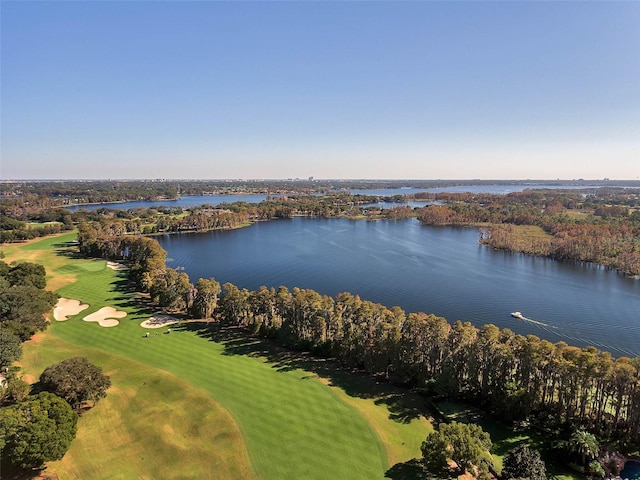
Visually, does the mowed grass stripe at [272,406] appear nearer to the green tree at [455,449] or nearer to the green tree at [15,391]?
the green tree at [455,449]

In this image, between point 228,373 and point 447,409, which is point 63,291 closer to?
point 228,373

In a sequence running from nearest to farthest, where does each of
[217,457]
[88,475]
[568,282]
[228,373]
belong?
[88,475]
[217,457]
[228,373]
[568,282]

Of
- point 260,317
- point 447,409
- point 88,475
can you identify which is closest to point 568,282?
point 447,409

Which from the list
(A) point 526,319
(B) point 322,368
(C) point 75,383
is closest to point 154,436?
(C) point 75,383

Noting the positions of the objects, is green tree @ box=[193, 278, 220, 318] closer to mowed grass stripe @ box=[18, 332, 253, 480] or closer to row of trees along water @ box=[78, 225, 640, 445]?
row of trees along water @ box=[78, 225, 640, 445]

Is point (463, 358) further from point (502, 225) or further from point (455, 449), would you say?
point (502, 225)

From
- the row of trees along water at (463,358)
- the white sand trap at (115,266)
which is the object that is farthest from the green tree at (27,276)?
the row of trees along water at (463,358)
